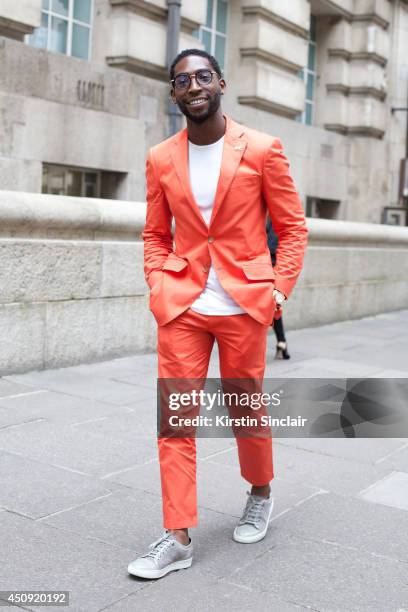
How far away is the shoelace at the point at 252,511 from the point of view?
372cm

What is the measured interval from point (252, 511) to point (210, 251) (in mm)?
1114

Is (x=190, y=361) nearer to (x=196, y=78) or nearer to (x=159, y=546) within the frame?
(x=159, y=546)

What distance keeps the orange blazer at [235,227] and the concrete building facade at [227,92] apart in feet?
23.5

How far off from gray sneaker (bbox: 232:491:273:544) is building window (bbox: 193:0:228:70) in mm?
12148

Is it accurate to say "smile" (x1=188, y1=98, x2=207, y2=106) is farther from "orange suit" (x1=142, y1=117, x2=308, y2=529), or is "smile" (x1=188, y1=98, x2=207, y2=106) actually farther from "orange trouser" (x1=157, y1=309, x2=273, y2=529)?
"orange trouser" (x1=157, y1=309, x2=273, y2=529)

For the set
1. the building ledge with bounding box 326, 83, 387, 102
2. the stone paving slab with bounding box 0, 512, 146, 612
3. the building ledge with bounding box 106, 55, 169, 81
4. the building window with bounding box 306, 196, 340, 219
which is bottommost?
the stone paving slab with bounding box 0, 512, 146, 612

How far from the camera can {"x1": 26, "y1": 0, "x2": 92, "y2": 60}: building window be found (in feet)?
39.1

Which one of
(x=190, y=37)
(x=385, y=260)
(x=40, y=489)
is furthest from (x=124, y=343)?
(x=190, y=37)

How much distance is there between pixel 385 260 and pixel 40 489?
899cm

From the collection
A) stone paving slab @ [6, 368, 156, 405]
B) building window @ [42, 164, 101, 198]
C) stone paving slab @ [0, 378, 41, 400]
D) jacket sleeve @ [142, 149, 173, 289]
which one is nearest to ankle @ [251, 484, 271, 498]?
jacket sleeve @ [142, 149, 173, 289]

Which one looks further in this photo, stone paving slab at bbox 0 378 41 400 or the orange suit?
stone paving slab at bbox 0 378 41 400

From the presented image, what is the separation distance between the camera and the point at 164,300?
348 cm

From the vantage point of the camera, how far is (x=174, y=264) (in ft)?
11.6

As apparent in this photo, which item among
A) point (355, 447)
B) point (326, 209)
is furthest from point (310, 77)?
point (355, 447)
